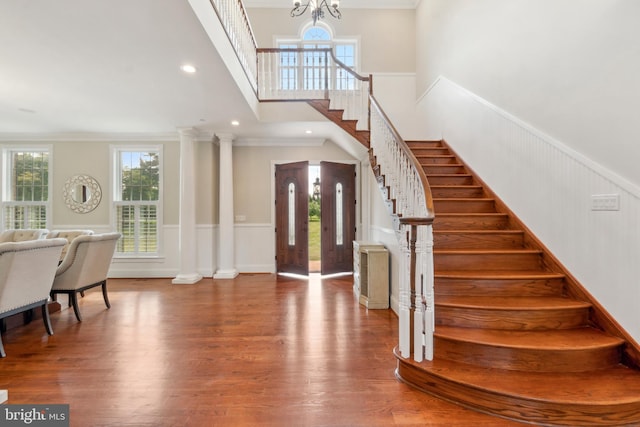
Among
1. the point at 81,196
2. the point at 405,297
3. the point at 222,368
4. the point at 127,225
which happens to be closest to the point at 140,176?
the point at 127,225

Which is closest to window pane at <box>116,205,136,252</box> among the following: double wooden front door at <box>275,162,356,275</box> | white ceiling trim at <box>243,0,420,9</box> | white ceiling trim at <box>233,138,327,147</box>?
white ceiling trim at <box>233,138,327,147</box>

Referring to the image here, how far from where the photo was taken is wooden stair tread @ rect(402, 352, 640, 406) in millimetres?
1873

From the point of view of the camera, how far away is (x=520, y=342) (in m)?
2.26

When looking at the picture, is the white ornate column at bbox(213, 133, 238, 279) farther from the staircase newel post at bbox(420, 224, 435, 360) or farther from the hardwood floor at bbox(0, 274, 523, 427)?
the staircase newel post at bbox(420, 224, 435, 360)

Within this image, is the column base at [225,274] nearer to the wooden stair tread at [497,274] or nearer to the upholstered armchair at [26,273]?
the upholstered armchair at [26,273]

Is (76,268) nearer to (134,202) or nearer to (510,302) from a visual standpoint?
(134,202)

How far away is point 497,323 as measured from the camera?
250cm

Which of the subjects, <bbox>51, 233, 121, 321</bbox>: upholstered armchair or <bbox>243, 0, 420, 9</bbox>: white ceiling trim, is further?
<bbox>243, 0, 420, 9</bbox>: white ceiling trim

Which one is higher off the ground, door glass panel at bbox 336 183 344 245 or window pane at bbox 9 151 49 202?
window pane at bbox 9 151 49 202

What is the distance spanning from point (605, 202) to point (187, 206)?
568 cm

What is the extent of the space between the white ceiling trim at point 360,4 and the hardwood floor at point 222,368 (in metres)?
5.98

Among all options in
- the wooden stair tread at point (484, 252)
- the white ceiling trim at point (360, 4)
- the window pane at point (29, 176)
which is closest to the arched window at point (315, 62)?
the white ceiling trim at point (360, 4)

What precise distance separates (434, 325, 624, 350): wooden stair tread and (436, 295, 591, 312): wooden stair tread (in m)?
0.17

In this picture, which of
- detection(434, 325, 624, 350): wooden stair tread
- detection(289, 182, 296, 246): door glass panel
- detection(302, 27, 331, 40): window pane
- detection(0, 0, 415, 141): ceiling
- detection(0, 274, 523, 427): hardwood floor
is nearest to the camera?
detection(0, 274, 523, 427): hardwood floor
